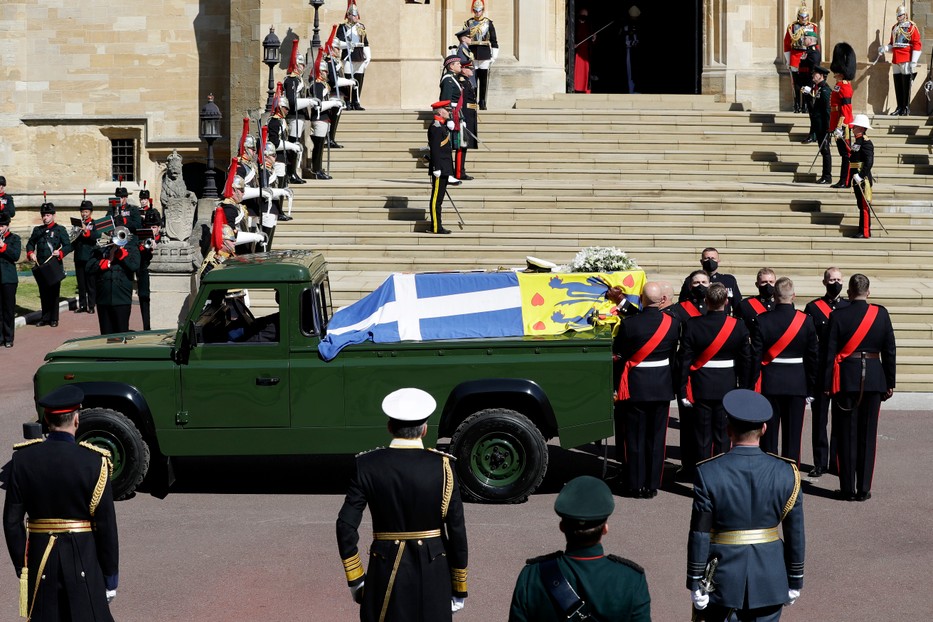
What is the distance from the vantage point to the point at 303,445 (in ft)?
35.4

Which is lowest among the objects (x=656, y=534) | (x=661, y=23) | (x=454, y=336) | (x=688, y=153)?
(x=656, y=534)

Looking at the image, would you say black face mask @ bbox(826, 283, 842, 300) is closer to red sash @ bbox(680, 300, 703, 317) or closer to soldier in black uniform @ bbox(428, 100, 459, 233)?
red sash @ bbox(680, 300, 703, 317)

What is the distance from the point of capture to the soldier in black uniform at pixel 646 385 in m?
11.0

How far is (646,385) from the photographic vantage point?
11.0 m

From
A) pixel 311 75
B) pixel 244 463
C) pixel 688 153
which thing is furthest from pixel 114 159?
pixel 244 463

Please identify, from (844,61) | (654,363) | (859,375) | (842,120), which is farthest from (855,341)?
(844,61)

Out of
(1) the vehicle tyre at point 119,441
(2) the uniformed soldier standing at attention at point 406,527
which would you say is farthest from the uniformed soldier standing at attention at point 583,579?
(1) the vehicle tyre at point 119,441

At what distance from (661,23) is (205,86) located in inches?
425

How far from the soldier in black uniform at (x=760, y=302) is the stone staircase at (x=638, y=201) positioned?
178 inches

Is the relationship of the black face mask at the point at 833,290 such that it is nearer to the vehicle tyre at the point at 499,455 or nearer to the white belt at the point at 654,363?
the white belt at the point at 654,363

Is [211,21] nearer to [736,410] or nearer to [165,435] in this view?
[165,435]

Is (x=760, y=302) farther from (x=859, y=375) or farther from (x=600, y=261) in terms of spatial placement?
(x=600, y=261)

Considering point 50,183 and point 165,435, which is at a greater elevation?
point 50,183

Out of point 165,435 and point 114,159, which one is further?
point 114,159
